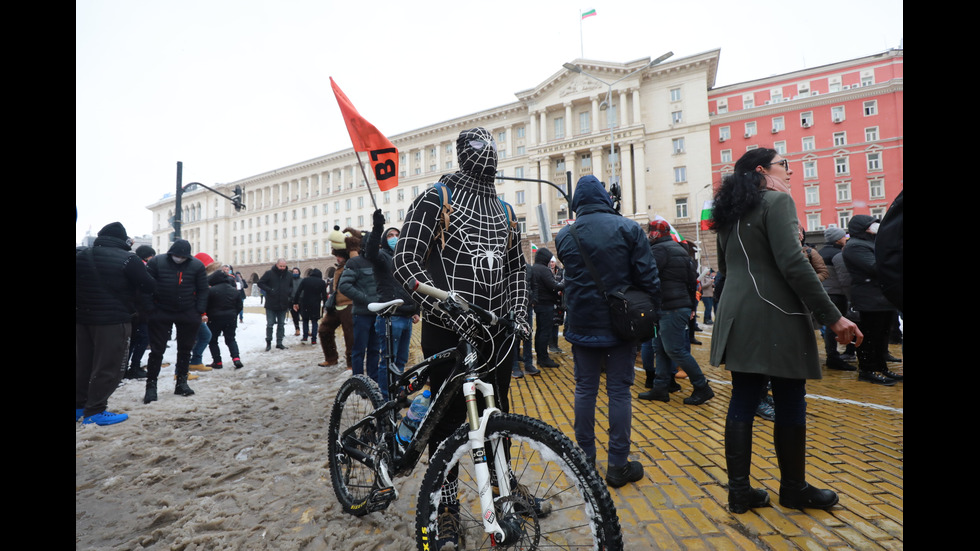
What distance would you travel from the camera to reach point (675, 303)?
5199 millimetres

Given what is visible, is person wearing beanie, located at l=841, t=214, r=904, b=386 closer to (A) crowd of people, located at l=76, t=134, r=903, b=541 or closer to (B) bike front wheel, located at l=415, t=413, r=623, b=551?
(A) crowd of people, located at l=76, t=134, r=903, b=541

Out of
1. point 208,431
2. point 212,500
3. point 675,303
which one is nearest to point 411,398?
point 212,500

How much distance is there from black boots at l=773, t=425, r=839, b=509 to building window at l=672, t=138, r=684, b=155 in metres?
48.9

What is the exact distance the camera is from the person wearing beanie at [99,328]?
480 cm

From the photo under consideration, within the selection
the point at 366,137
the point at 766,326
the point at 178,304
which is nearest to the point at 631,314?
the point at 766,326

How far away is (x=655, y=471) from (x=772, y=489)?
72 cm

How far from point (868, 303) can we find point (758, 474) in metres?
4.13

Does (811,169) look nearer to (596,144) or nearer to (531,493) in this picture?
(596,144)

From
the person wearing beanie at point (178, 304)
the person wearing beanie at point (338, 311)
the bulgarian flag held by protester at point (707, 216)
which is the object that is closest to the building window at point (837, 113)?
the bulgarian flag held by protester at point (707, 216)

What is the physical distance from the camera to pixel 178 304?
6.27 metres

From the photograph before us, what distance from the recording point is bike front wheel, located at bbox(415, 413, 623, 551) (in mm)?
1563

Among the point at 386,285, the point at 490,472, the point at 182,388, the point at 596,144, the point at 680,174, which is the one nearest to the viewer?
the point at 490,472

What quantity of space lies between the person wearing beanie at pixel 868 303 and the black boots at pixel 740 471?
4582mm

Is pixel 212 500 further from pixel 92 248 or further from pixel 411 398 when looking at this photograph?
pixel 92 248
